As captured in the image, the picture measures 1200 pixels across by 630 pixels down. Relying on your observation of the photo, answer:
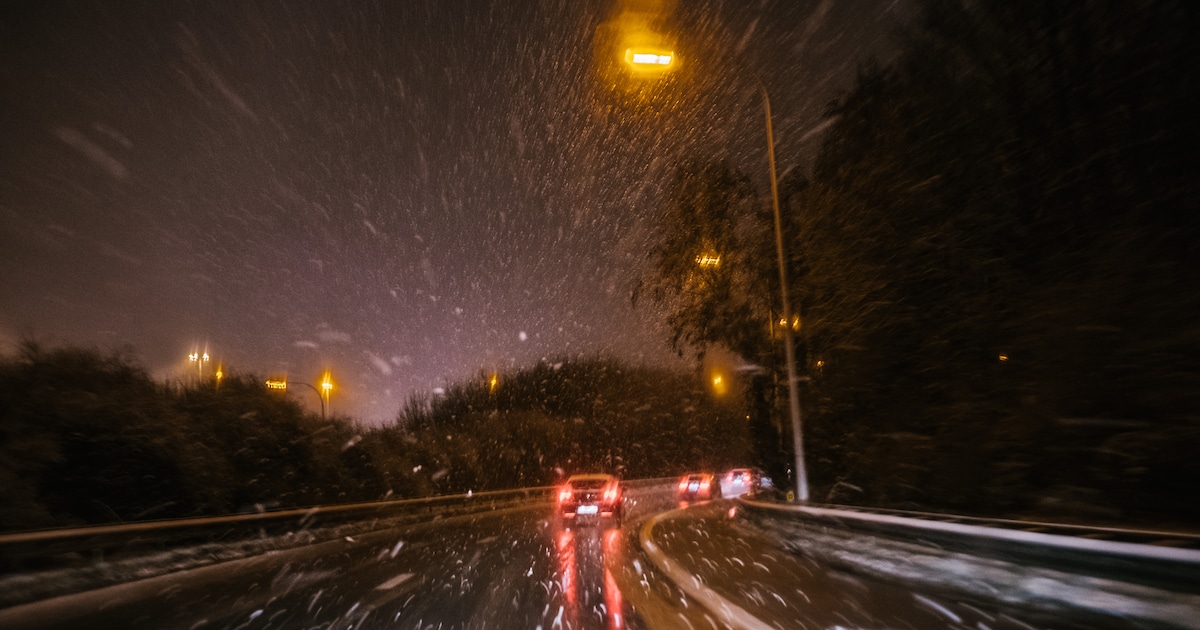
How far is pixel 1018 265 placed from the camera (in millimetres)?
13664

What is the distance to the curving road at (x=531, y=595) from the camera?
329 inches

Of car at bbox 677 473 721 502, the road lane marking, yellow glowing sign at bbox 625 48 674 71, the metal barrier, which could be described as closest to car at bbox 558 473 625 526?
the metal barrier

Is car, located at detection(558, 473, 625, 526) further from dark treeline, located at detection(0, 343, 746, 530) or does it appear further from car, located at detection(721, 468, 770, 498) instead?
car, located at detection(721, 468, 770, 498)

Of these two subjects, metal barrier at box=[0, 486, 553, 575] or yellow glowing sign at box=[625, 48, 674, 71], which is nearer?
Answer: metal barrier at box=[0, 486, 553, 575]

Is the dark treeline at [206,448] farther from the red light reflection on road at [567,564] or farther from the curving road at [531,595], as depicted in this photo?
the red light reflection on road at [567,564]

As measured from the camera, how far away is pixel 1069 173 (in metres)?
12.6

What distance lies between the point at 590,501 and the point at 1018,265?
13891mm

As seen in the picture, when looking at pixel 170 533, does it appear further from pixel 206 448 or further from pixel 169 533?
pixel 206 448

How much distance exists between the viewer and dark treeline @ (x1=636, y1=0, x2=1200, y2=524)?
10719 millimetres

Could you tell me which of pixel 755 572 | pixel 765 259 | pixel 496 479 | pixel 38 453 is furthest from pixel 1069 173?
pixel 496 479

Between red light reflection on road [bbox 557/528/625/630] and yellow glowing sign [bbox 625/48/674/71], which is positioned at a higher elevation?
yellow glowing sign [bbox 625/48/674/71]

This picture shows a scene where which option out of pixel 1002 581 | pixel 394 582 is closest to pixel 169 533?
pixel 394 582

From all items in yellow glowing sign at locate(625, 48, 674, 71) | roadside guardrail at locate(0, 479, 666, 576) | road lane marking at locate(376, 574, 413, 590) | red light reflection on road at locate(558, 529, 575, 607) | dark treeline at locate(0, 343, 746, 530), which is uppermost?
yellow glowing sign at locate(625, 48, 674, 71)

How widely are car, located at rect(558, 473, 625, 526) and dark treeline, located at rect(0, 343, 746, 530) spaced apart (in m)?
9.10
